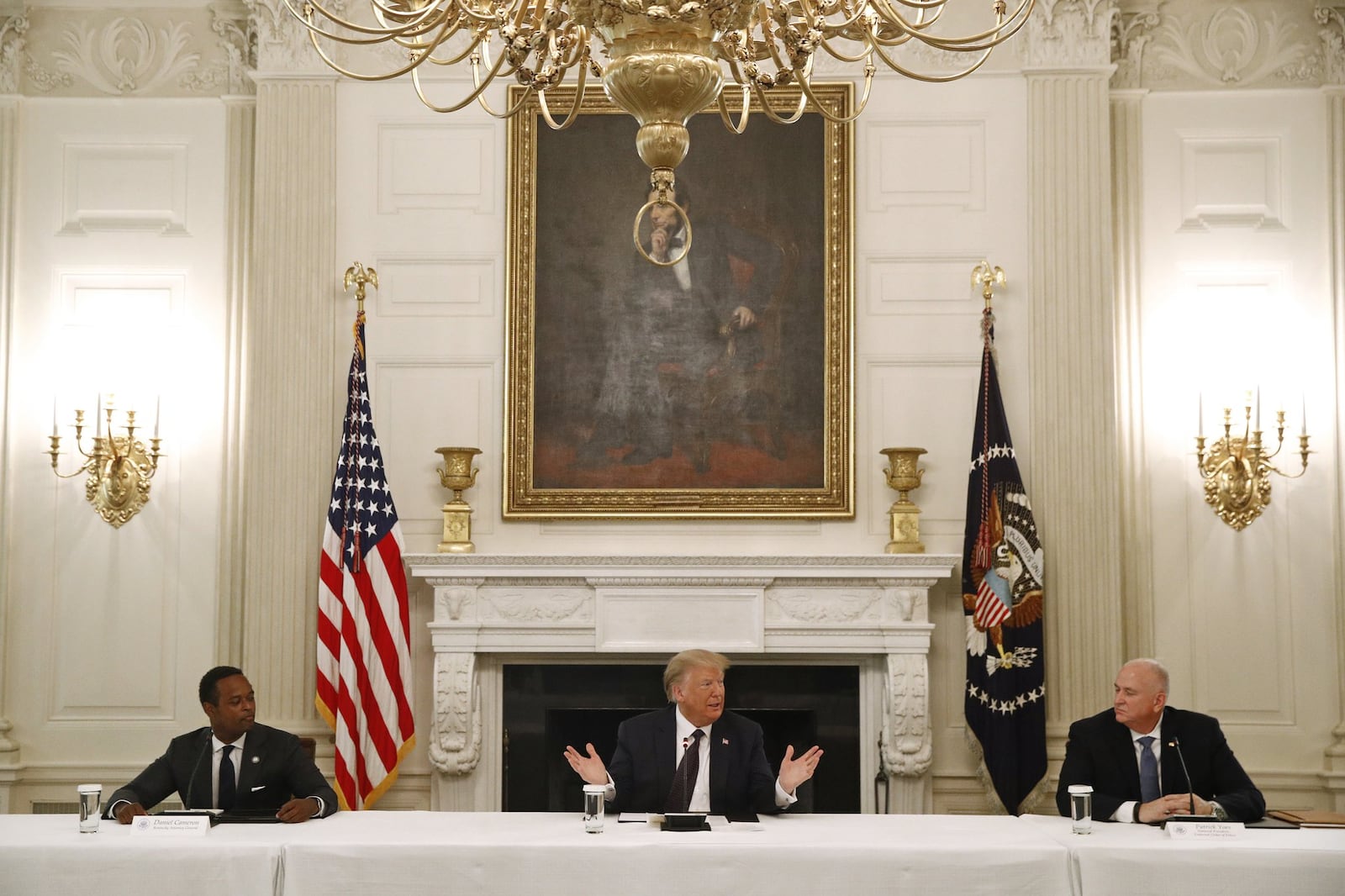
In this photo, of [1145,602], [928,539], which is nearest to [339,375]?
[928,539]

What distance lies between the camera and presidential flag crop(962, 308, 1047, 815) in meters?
6.50

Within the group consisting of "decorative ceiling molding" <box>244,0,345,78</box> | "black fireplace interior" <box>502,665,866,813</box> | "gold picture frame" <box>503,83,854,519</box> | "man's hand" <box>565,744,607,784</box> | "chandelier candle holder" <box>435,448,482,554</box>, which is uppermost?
"decorative ceiling molding" <box>244,0,345,78</box>

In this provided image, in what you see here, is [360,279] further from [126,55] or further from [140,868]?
[140,868]

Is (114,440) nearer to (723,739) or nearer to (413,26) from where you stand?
(723,739)

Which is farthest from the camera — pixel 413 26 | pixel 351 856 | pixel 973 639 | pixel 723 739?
pixel 973 639

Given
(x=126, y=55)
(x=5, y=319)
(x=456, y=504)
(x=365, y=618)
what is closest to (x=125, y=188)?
(x=126, y=55)

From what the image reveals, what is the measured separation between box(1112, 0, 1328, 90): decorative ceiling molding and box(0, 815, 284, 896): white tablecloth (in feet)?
19.1

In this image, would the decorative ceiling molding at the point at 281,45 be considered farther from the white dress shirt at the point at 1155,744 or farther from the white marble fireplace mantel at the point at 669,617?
the white dress shirt at the point at 1155,744

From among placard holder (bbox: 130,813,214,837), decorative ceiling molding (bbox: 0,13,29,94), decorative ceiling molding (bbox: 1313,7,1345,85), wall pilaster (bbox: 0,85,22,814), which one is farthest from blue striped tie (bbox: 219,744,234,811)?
decorative ceiling molding (bbox: 1313,7,1345,85)

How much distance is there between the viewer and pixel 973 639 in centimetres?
661

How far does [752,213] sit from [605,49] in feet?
11.8

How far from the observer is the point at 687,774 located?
4.82 metres

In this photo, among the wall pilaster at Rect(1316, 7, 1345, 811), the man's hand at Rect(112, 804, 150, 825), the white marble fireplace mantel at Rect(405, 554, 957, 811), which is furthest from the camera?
the wall pilaster at Rect(1316, 7, 1345, 811)

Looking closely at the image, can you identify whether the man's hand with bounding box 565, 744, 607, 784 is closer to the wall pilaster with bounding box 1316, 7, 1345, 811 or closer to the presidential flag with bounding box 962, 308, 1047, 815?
the presidential flag with bounding box 962, 308, 1047, 815
